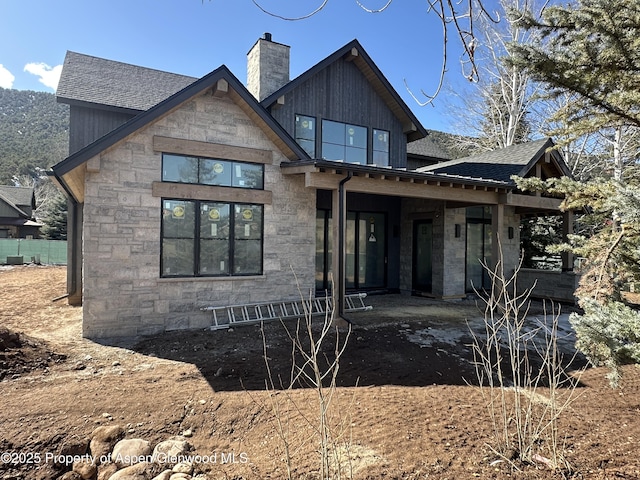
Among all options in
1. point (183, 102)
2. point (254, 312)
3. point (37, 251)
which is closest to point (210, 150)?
point (183, 102)

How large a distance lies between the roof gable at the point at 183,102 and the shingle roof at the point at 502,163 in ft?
19.8

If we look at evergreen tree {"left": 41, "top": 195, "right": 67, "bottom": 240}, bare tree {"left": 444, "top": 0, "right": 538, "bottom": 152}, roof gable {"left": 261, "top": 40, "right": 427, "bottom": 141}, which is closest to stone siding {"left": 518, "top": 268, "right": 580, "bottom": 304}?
roof gable {"left": 261, "top": 40, "right": 427, "bottom": 141}

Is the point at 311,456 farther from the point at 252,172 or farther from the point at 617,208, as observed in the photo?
the point at 252,172

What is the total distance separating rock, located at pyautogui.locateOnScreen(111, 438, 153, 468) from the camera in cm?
317

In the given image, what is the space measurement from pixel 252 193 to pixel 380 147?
5276mm

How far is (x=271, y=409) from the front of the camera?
389 centimetres

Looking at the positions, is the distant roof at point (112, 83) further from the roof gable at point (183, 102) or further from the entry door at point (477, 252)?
the entry door at point (477, 252)

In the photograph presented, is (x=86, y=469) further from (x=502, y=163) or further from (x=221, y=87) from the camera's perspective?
(x=502, y=163)

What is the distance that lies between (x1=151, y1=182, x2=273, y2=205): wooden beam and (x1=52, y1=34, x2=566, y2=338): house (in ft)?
0.08

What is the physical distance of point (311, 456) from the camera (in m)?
3.02

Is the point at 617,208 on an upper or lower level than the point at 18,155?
lower

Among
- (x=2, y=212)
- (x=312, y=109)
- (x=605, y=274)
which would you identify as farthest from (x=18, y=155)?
(x=605, y=274)

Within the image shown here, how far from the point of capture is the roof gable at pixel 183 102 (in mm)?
6121

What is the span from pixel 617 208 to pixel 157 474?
4662 millimetres
